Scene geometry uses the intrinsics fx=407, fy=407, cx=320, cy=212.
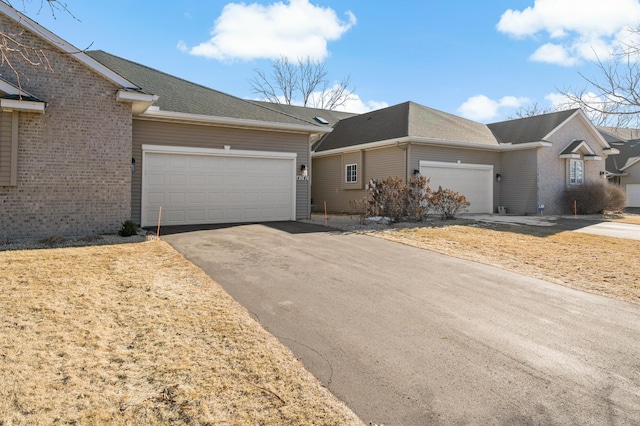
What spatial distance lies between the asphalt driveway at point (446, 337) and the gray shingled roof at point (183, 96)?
6.73 metres

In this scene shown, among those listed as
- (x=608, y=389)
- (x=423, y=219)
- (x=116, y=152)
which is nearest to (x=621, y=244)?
(x=423, y=219)

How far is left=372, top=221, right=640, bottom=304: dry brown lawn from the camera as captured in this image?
6.52 meters

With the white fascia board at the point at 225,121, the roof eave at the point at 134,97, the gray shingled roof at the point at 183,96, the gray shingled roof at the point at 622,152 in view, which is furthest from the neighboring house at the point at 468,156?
the roof eave at the point at 134,97

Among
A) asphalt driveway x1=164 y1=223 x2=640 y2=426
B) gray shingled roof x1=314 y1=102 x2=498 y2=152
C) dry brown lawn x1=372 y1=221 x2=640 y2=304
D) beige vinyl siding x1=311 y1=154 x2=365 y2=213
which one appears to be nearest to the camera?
asphalt driveway x1=164 y1=223 x2=640 y2=426

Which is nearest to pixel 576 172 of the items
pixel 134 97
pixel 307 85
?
pixel 134 97

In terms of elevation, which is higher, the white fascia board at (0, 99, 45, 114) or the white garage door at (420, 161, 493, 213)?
the white fascia board at (0, 99, 45, 114)

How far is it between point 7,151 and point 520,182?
19222 millimetres

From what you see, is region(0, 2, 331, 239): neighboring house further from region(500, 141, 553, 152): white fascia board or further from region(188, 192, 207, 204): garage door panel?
region(500, 141, 553, 152): white fascia board

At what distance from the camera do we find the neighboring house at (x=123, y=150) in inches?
363

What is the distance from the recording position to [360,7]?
17.5 metres

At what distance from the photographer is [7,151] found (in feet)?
29.5

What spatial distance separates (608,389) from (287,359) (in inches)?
98.5

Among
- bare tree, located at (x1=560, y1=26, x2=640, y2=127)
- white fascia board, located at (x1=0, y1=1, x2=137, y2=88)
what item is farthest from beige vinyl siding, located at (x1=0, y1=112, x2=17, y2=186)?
bare tree, located at (x1=560, y1=26, x2=640, y2=127)

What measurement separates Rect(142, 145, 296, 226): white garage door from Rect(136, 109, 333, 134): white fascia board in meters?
0.85
